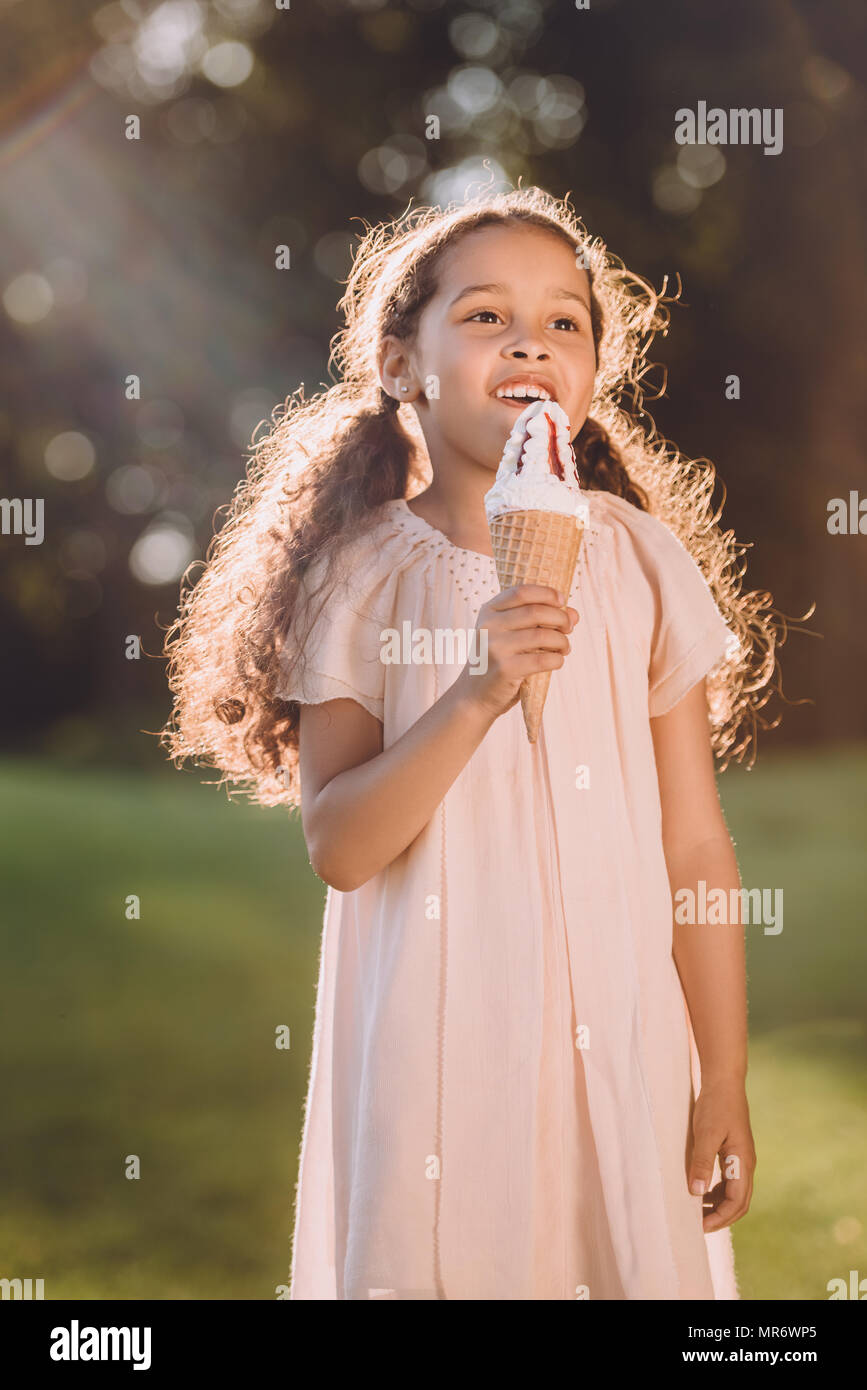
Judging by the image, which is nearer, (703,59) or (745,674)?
(745,674)

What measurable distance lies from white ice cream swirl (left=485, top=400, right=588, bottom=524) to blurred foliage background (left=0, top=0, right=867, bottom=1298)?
1.70m

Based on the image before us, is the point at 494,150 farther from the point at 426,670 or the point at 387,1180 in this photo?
the point at 387,1180

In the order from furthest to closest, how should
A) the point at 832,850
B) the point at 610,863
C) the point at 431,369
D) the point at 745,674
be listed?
1. the point at 832,850
2. the point at 745,674
3. the point at 431,369
4. the point at 610,863

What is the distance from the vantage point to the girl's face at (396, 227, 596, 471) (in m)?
1.55

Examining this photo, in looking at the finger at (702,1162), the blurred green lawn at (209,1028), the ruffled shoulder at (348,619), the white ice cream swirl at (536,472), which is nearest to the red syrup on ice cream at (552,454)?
the white ice cream swirl at (536,472)

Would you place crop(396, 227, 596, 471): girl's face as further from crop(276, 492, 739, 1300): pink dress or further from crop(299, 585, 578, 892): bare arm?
crop(299, 585, 578, 892): bare arm

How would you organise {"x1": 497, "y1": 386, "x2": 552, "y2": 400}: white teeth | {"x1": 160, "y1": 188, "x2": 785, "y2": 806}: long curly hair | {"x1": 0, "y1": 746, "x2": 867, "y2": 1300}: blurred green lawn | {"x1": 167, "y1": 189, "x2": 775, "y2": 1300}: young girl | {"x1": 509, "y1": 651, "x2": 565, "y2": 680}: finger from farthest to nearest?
{"x1": 0, "y1": 746, "x2": 867, "y2": 1300}: blurred green lawn, {"x1": 160, "y1": 188, "x2": 785, "y2": 806}: long curly hair, {"x1": 497, "y1": 386, "x2": 552, "y2": 400}: white teeth, {"x1": 167, "y1": 189, "x2": 775, "y2": 1300}: young girl, {"x1": 509, "y1": 651, "x2": 565, "y2": 680}: finger

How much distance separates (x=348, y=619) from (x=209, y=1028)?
2.69 meters

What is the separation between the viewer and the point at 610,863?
1.51 meters

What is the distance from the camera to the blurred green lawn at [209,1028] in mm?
2816

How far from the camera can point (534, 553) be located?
141cm

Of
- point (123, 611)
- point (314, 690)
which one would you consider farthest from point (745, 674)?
point (123, 611)

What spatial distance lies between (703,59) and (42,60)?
6.10 ft

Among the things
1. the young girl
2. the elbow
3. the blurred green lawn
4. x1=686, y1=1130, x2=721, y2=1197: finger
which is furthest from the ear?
the blurred green lawn
